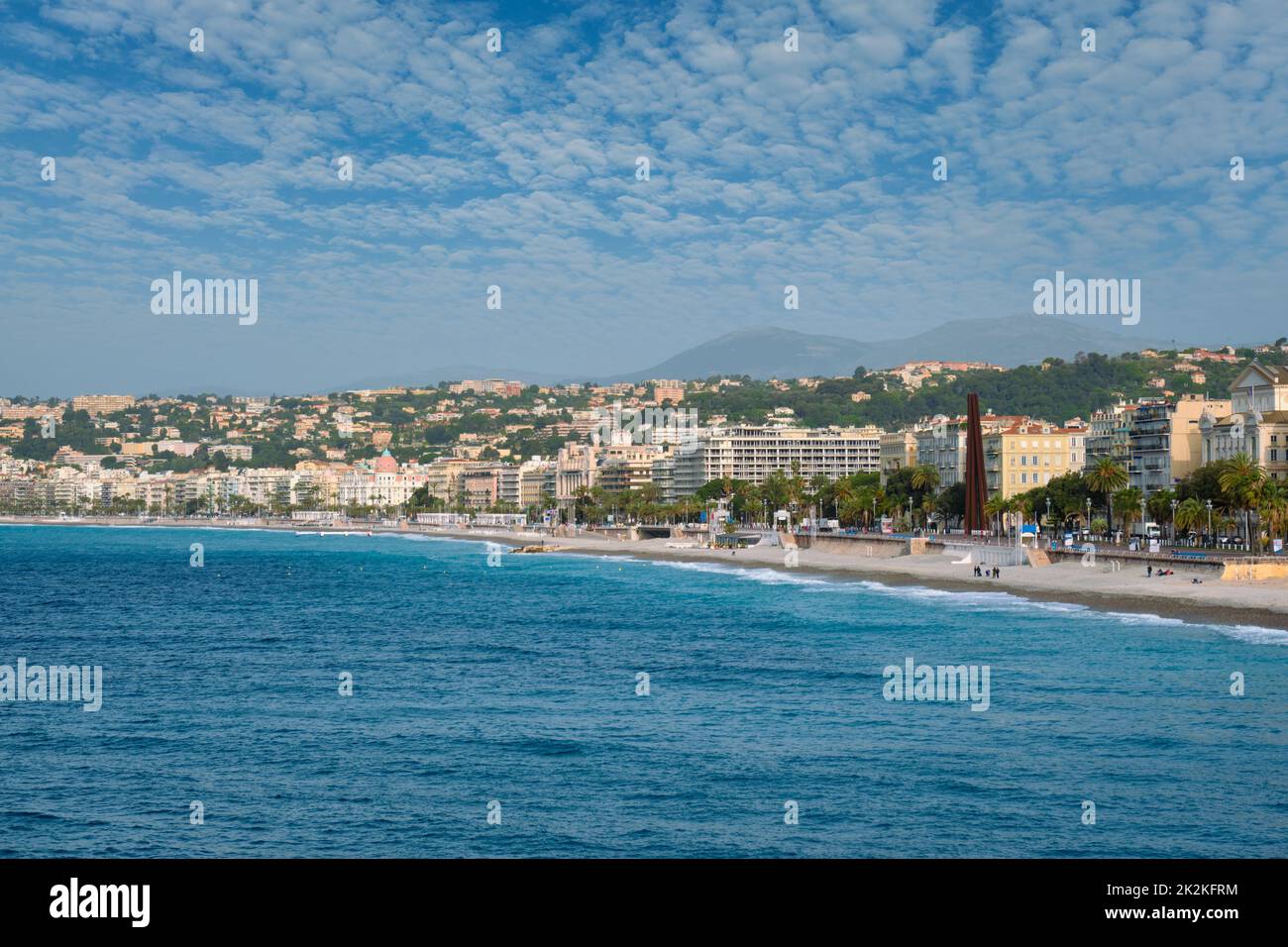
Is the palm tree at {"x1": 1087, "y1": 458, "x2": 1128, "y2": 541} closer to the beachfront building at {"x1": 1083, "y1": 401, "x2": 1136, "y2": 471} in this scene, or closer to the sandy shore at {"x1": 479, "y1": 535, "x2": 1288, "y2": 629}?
the sandy shore at {"x1": 479, "y1": 535, "x2": 1288, "y2": 629}

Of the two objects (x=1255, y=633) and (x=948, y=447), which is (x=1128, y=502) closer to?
(x=1255, y=633)

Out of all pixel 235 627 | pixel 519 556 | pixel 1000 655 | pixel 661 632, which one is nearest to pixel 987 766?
pixel 1000 655

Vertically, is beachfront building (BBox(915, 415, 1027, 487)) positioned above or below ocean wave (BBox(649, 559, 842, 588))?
above

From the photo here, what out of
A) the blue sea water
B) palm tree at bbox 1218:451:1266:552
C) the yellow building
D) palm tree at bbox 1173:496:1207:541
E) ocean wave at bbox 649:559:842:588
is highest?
the yellow building

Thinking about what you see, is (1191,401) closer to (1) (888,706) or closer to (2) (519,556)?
(2) (519,556)

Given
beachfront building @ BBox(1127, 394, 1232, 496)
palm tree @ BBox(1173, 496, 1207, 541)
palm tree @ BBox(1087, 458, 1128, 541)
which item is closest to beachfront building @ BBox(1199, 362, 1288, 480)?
beachfront building @ BBox(1127, 394, 1232, 496)

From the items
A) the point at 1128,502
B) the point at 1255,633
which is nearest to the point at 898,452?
the point at 1128,502

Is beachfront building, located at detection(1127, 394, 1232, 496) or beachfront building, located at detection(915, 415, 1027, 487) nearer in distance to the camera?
beachfront building, located at detection(1127, 394, 1232, 496)
